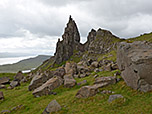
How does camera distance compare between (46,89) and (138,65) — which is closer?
(138,65)

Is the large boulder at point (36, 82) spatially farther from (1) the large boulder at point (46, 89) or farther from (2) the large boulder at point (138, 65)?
(2) the large boulder at point (138, 65)

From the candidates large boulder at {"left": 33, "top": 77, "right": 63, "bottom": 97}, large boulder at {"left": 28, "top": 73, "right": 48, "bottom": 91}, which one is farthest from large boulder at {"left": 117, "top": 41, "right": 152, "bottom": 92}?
large boulder at {"left": 28, "top": 73, "right": 48, "bottom": 91}

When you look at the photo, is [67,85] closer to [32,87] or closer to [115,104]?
[32,87]

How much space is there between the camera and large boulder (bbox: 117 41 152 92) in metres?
17.6

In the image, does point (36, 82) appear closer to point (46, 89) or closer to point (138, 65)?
point (46, 89)

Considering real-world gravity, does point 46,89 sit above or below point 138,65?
below

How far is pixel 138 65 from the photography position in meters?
18.1

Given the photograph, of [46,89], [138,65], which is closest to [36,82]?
[46,89]

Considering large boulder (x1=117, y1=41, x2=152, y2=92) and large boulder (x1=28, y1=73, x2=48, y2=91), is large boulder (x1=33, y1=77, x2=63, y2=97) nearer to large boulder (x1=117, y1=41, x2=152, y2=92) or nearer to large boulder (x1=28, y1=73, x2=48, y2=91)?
large boulder (x1=28, y1=73, x2=48, y2=91)

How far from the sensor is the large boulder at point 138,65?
17625mm

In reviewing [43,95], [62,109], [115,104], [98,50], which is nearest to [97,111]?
[115,104]

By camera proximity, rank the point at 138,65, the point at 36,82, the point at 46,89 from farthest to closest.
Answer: the point at 36,82
the point at 46,89
the point at 138,65

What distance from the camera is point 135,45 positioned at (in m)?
22.1

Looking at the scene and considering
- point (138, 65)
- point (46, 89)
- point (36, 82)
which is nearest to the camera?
point (138, 65)
